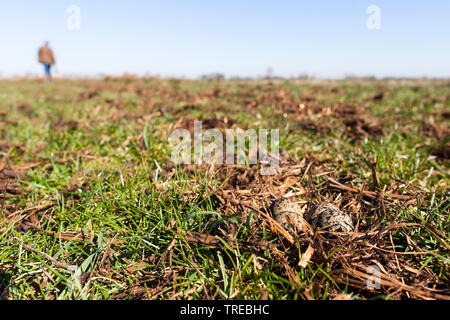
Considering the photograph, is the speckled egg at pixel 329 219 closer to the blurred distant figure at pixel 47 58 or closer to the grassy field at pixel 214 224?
the grassy field at pixel 214 224

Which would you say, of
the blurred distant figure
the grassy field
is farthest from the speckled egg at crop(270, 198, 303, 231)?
the blurred distant figure

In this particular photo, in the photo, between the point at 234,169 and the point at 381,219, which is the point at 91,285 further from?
the point at 381,219

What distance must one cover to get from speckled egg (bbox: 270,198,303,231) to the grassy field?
0.08 m

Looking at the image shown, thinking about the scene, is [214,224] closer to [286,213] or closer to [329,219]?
[286,213]

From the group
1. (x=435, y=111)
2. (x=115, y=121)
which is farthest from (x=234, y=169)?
(x=435, y=111)

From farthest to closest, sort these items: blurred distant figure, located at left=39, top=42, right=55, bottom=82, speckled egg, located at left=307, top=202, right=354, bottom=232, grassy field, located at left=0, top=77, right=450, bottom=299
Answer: blurred distant figure, located at left=39, top=42, right=55, bottom=82 → speckled egg, located at left=307, top=202, right=354, bottom=232 → grassy field, located at left=0, top=77, right=450, bottom=299

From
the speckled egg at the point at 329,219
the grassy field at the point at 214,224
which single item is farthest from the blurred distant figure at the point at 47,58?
the speckled egg at the point at 329,219

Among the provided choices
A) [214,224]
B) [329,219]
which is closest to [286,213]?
[329,219]

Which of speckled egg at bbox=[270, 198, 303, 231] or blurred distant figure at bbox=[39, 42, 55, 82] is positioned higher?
blurred distant figure at bbox=[39, 42, 55, 82]

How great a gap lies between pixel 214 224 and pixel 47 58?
20.6 meters

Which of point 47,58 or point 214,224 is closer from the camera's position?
point 214,224

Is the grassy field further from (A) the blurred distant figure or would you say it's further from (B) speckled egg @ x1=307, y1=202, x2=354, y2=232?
(A) the blurred distant figure

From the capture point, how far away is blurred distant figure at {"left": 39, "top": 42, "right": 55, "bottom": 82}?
17.5m

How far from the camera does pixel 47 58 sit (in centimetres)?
1762
